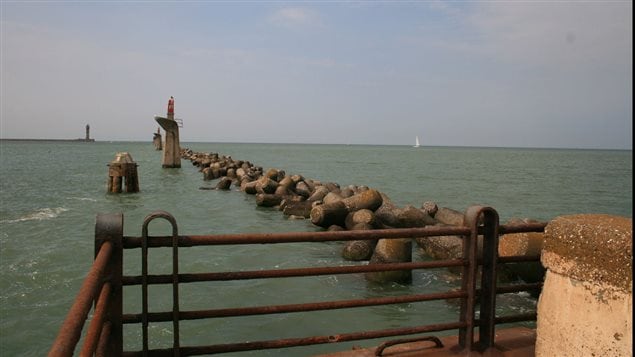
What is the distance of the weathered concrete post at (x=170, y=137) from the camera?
38531 mm

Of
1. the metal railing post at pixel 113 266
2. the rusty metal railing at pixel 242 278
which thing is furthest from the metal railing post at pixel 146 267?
the metal railing post at pixel 113 266

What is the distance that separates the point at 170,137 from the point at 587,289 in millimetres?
40140

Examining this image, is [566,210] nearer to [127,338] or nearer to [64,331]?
[127,338]

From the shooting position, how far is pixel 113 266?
8.39 feet

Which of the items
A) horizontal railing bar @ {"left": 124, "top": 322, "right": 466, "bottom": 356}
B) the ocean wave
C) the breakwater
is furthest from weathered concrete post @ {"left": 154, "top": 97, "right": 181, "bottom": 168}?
horizontal railing bar @ {"left": 124, "top": 322, "right": 466, "bottom": 356}

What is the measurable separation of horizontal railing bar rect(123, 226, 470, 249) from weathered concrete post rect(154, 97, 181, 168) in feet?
122

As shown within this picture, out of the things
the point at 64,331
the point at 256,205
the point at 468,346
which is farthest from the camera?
the point at 256,205

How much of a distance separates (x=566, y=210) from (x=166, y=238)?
23463 mm

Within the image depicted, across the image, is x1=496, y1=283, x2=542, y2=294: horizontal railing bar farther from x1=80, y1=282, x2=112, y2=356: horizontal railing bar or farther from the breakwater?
x1=80, y1=282, x2=112, y2=356: horizontal railing bar

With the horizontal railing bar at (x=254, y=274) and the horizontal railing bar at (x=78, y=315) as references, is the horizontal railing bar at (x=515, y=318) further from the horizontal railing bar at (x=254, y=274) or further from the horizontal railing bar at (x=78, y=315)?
the horizontal railing bar at (x=78, y=315)

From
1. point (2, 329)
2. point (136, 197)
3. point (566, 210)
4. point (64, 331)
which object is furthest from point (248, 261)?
point (566, 210)

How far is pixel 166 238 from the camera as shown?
2.72 meters

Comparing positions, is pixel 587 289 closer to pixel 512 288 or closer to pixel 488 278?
pixel 488 278

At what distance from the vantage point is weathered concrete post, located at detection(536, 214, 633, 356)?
7.68 ft
